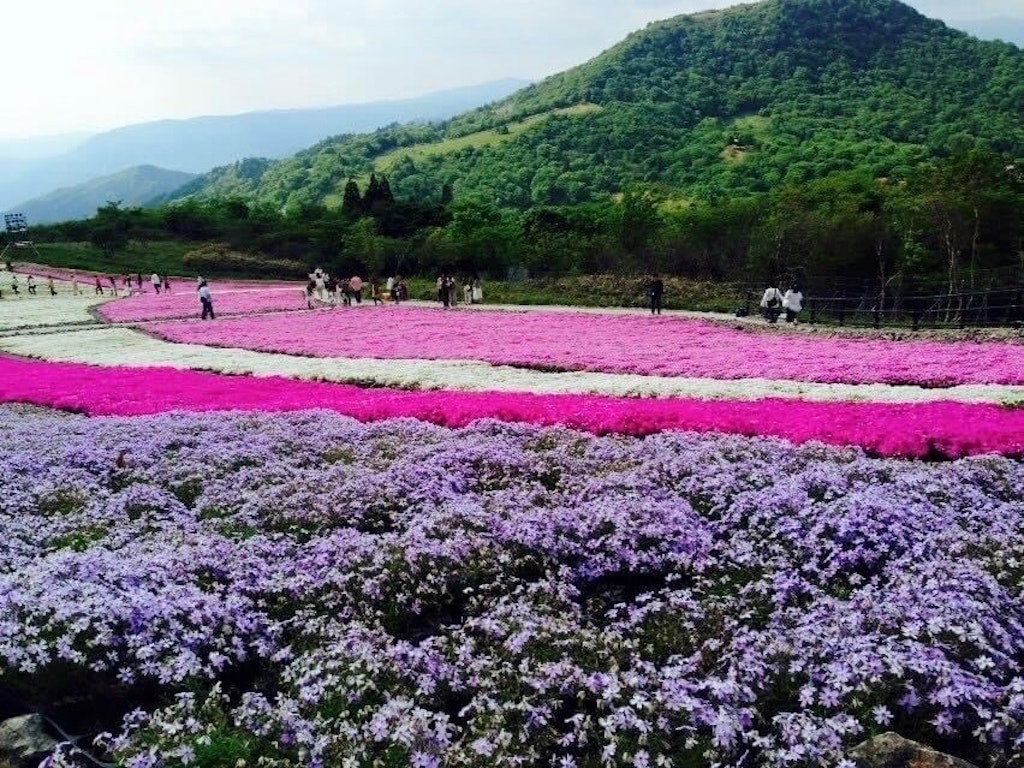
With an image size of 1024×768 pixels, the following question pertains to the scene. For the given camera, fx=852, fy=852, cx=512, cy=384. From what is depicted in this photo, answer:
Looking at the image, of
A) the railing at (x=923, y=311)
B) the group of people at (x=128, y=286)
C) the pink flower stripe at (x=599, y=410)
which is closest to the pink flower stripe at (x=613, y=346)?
the railing at (x=923, y=311)

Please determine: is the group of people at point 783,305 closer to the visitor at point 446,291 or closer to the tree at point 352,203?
the visitor at point 446,291

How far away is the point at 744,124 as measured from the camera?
516ft

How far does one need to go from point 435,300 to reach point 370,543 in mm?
49110

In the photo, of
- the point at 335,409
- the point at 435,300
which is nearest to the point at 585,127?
the point at 435,300

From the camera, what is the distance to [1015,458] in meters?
11.6

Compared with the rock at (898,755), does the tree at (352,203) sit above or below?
above

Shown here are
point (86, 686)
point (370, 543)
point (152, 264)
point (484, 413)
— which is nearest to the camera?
point (86, 686)

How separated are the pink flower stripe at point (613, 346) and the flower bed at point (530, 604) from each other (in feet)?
35.9

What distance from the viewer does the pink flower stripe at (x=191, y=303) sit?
49.0 metres

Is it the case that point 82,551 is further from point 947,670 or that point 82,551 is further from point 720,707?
point 947,670

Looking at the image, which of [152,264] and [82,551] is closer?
[82,551]

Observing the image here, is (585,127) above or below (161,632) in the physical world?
above

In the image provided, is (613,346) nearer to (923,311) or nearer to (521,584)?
(923,311)

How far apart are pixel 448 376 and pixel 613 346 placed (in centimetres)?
704
